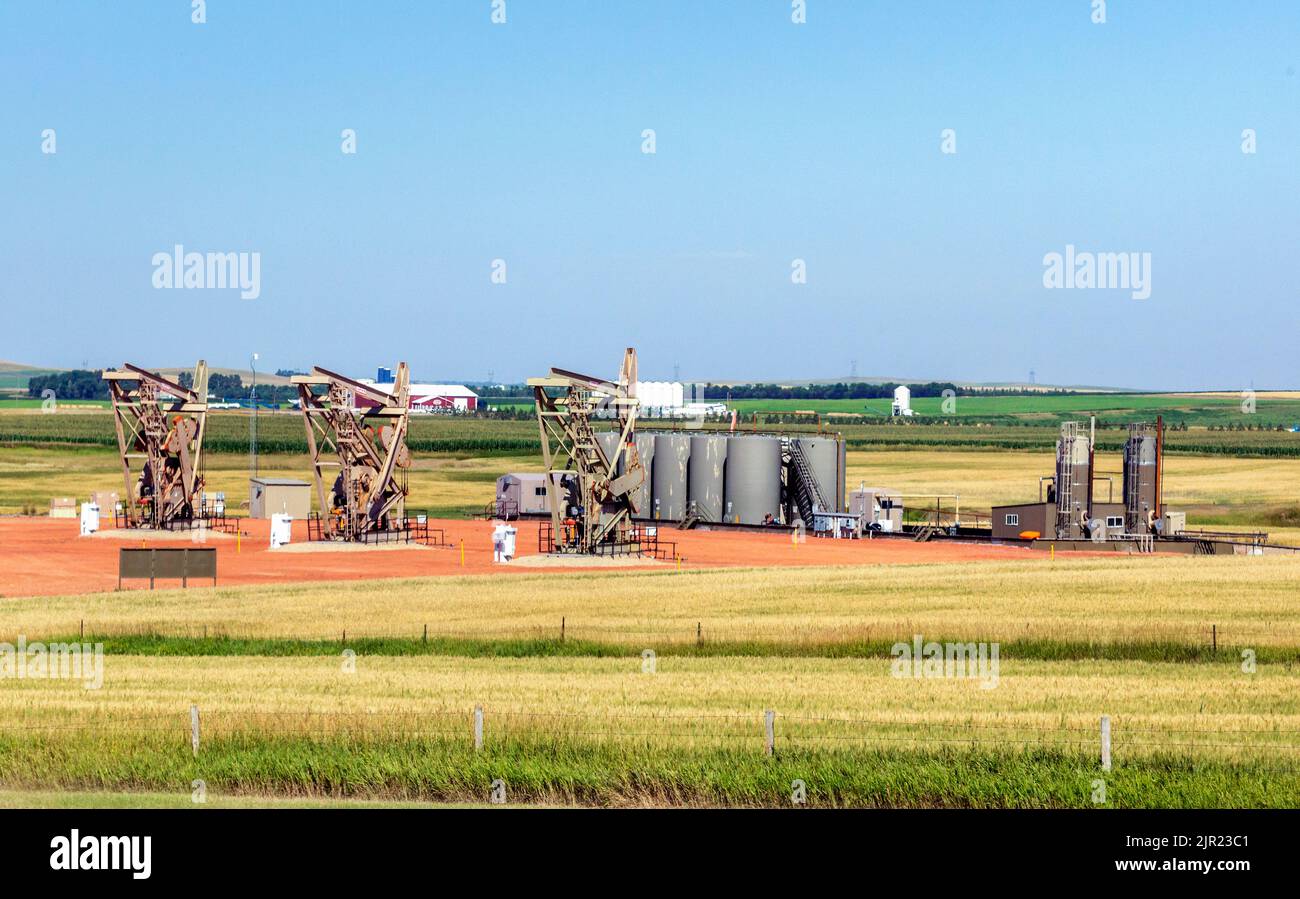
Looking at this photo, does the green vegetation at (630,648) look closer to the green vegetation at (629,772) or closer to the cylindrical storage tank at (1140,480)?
the green vegetation at (629,772)

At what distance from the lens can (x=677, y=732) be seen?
22.3 m

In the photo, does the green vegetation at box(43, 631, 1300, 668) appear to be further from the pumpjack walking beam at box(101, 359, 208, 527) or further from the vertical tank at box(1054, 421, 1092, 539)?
the pumpjack walking beam at box(101, 359, 208, 527)

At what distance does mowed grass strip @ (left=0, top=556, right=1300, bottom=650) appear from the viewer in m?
37.4

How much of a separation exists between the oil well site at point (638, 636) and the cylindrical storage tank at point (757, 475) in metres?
0.18

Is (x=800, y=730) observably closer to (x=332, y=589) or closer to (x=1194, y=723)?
(x=1194, y=723)

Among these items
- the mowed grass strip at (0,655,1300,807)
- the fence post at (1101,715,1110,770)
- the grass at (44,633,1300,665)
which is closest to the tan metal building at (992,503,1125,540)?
the grass at (44,633,1300,665)

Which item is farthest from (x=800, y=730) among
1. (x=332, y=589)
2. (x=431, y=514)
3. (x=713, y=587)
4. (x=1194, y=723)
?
(x=431, y=514)

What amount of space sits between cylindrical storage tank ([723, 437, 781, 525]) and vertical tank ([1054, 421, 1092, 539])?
57.0 ft

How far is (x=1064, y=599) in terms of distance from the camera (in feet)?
147

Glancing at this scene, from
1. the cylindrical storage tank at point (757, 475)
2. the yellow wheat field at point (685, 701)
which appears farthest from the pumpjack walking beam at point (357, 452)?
the yellow wheat field at point (685, 701)

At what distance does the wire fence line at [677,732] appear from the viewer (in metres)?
21.1
